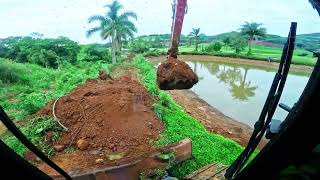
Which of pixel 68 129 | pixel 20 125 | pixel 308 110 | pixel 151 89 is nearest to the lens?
pixel 308 110

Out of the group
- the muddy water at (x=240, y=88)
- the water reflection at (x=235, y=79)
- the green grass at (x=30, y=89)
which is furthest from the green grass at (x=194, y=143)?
the water reflection at (x=235, y=79)

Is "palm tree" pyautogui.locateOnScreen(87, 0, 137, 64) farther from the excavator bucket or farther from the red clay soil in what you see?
the excavator bucket

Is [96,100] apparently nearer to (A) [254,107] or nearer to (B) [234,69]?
(A) [254,107]

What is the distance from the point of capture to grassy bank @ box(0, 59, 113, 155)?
27.8 feet

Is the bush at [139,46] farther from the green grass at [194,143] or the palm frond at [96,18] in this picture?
the green grass at [194,143]

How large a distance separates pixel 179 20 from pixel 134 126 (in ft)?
19.6

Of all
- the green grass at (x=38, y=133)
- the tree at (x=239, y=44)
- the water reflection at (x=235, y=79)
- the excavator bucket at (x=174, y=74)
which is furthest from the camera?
the tree at (x=239, y=44)

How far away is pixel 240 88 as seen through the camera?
23.0m

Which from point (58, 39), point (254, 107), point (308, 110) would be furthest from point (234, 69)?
point (308, 110)

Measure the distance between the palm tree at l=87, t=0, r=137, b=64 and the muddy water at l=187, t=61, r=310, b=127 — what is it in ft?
26.0

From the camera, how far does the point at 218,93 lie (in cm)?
2145

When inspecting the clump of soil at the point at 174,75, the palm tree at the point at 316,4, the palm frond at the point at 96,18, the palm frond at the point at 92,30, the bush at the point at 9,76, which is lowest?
the bush at the point at 9,76

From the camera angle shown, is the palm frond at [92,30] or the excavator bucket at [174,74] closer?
the excavator bucket at [174,74]

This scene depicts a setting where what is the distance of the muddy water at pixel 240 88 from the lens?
17234 millimetres
